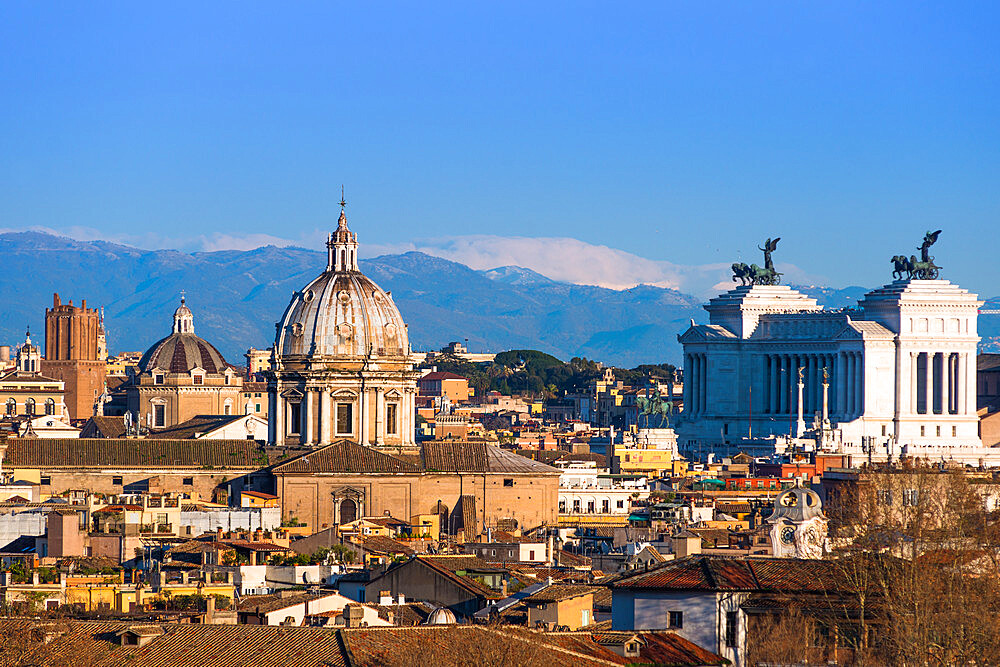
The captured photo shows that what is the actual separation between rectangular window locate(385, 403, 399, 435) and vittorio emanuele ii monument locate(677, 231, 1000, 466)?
46.0 meters

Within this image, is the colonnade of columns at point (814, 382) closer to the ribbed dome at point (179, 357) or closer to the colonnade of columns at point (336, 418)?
the ribbed dome at point (179, 357)

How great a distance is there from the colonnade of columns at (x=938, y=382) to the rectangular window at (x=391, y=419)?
65.0 meters

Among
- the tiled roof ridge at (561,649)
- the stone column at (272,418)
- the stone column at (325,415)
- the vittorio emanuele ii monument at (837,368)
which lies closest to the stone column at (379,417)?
the stone column at (325,415)

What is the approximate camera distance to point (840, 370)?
168500mm

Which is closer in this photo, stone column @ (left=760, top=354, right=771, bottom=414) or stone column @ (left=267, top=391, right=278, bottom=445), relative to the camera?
stone column @ (left=267, top=391, right=278, bottom=445)

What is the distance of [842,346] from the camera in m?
169

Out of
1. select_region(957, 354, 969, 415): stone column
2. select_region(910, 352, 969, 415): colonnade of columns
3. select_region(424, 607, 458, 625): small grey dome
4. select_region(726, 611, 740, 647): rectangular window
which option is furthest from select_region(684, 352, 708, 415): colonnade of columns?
select_region(726, 611, 740, 647): rectangular window

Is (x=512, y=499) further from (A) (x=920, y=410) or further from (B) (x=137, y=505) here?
(A) (x=920, y=410)

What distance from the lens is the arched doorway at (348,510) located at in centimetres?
9795

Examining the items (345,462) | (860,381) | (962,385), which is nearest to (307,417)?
(345,462)

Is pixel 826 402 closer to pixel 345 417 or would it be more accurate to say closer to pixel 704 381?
pixel 704 381

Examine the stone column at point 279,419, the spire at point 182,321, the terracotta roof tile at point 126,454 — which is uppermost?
the spire at point 182,321

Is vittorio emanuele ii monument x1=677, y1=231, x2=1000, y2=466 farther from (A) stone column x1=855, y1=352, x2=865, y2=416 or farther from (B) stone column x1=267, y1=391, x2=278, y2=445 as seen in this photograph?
(B) stone column x1=267, y1=391, x2=278, y2=445

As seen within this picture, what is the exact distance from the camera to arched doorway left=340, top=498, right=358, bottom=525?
97950 millimetres
